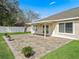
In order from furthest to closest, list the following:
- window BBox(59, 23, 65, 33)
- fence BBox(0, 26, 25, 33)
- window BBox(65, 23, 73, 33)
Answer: fence BBox(0, 26, 25, 33) → window BBox(59, 23, 65, 33) → window BBox(65, 23, 73, 33)

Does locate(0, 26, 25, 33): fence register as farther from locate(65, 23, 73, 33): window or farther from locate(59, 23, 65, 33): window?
locate(65, 23, 73, 33): window

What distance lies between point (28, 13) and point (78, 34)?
42578 millimetres

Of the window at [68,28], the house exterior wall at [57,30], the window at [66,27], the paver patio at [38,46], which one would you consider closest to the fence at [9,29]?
the house exterior wall at [57,30]

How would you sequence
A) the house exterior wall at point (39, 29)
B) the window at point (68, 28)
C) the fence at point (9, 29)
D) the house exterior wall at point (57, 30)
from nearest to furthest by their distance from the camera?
the house exterior wall at point (57, 30) → the window at point (68, 28) → the house exterior wall at point (39, 29) → the fence at point (9, 29)

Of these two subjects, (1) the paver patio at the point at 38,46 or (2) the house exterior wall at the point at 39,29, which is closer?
(1) the paver patio at the point at 38,46

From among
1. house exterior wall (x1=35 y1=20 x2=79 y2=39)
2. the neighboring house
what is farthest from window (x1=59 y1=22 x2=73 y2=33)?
house exterior wall (x1=35 y1=20 x2=79 y2=39)

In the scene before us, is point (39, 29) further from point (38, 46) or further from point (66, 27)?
point (38, 46)

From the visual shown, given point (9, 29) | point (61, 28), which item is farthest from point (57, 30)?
point (9, 29)

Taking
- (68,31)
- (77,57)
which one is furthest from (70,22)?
(77,57)

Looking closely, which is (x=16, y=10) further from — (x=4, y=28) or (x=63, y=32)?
(x=63, y=32)

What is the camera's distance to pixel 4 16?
33906 millimetres

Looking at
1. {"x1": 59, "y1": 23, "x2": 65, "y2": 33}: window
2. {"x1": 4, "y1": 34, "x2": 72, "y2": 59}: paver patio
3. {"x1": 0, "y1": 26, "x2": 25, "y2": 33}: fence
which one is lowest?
{"x1": 4, "y1": 34, "x2": 72, "y2": 59}: paver patio

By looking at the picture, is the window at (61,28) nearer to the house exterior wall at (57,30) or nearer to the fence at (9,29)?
the house exterior wall at (57,30)

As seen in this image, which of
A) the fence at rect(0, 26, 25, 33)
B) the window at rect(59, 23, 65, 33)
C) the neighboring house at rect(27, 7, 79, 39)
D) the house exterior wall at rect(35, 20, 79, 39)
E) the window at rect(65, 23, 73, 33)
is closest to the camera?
the house exterior wall at rect(35, 20, 79, 39)
